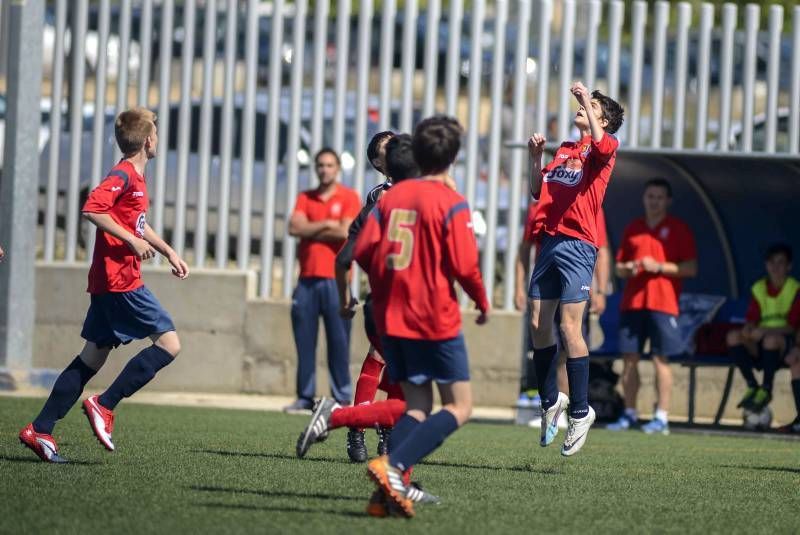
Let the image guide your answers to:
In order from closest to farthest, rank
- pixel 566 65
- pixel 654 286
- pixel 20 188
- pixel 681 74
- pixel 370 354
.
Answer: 1. pixel 370 354
2. pixel 654 286
3. pixel 20 188
4. pixel 681 74
5. pixel 566 65

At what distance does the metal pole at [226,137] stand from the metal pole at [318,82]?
75 cm

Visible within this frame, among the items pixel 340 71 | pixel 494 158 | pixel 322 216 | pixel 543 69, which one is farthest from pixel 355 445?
pixel 340 71

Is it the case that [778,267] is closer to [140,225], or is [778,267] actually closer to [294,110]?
[294,110]

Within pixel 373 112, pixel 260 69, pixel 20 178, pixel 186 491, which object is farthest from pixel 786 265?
pixel 186 491

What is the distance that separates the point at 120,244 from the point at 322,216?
5.28 meters

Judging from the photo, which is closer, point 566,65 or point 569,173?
point 569,173

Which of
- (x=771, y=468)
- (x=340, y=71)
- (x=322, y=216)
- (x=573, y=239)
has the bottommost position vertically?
(x=771, y=468)

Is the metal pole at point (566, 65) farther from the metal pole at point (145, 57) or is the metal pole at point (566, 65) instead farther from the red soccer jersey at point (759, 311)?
the metal pole at point (145, 57)

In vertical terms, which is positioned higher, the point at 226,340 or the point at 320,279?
the point at 320,279

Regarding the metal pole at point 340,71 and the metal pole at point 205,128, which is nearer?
the metal pole at point 340,71

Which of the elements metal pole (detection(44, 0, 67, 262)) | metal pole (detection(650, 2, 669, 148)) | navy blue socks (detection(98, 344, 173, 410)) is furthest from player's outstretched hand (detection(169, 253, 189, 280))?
metal pole (detection(44, 0, 67, 262))

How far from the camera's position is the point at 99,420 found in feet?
27.0

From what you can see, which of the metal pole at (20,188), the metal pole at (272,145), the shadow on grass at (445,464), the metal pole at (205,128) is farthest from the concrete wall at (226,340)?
the shadow on grass at (445,464)

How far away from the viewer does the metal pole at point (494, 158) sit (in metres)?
14.9
